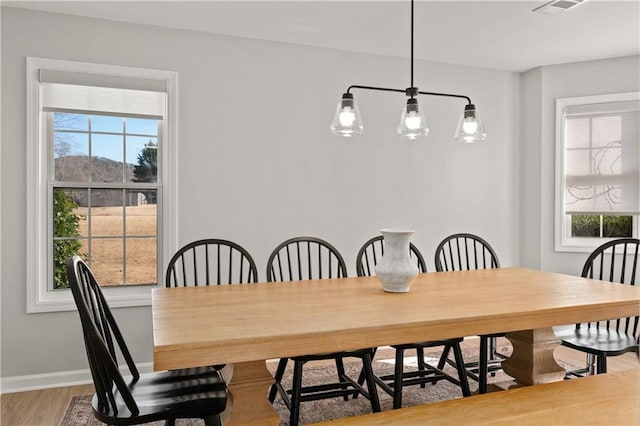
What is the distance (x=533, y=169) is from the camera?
4.71m

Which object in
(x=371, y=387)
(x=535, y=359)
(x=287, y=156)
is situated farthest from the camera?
(x=287, y=156)

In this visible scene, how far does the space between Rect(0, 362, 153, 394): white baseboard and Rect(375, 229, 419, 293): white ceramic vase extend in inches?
92.5

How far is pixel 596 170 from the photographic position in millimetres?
4453

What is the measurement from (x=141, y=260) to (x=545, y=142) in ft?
12.5

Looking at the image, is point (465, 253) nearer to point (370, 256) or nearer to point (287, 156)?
point (370, 256)

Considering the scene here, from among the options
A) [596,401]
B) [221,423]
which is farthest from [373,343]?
[596,401]

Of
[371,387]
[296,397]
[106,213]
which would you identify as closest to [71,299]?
[106,213]

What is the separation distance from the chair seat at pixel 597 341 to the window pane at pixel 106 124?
3.22 m

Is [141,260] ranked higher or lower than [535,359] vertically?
higher

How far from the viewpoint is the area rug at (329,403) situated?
2721mm

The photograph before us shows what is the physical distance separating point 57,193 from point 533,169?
164 inches

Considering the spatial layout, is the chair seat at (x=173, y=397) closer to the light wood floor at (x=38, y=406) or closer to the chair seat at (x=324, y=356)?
the chair seat at (x=324, y=356)

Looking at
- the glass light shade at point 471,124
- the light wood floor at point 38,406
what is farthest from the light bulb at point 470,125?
the light wood floor at point 38,406

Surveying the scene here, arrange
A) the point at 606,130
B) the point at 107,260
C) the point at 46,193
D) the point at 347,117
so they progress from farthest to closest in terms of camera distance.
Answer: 1. the point at 606,130
2. the point at 107,260
3. the point at 46,193
4. the point at 347,117
